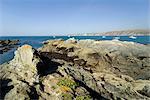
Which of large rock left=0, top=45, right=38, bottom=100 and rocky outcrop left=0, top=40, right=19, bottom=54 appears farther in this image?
rocky outcrop left=0, top=40, right=19, bottom=54

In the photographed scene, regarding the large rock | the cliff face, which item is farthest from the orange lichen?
the large rock

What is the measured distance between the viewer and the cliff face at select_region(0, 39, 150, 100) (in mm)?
14578

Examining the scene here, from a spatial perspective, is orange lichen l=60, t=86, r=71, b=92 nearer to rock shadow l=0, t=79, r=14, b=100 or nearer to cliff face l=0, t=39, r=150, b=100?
cliff face l=0, t=39, r=150, b=100

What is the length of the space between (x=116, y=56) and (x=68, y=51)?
5467 millimetres

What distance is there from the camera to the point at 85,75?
16.6m

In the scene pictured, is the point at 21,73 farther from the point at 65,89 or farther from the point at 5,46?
the point at 5,46

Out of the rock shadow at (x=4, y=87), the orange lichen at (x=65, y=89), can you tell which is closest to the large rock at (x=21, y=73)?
the rock shadow at (x=4, y=87)

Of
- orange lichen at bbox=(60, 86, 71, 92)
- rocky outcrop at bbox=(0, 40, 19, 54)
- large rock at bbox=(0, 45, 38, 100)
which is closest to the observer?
large rock at bbox=(0, 45, 38, 100)

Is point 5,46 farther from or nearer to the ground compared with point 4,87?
nearer to the ground

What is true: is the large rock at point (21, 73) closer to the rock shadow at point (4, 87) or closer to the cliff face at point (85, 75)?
the cliff face at point (85, 75)

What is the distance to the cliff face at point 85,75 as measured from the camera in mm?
14578

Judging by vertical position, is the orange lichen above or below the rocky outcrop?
above

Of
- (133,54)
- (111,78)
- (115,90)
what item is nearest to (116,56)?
(133,54)

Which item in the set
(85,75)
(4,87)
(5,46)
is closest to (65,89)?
(85,75)
